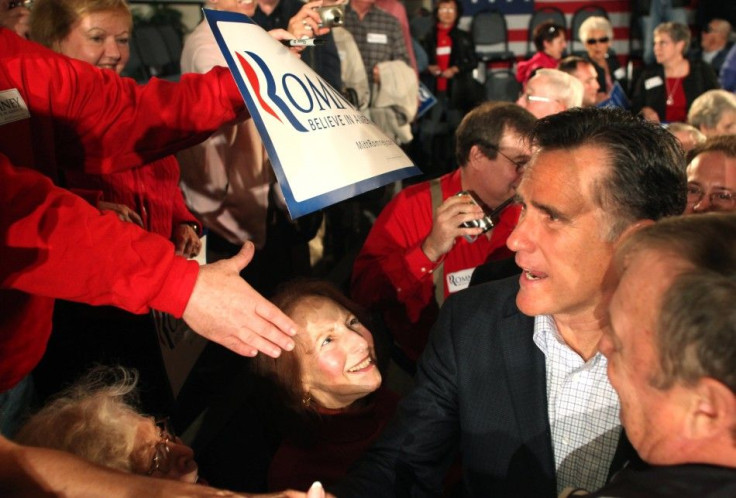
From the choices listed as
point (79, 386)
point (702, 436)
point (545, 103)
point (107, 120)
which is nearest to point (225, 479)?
point (79, 386)

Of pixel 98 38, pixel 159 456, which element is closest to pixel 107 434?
pixel 159 456

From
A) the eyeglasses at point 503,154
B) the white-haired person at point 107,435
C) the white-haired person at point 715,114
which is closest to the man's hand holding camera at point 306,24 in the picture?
the eyeglasses at point 503,154

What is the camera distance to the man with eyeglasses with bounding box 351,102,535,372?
9.11ft

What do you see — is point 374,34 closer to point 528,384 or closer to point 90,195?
point 90,195

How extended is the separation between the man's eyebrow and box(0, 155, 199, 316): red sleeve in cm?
84

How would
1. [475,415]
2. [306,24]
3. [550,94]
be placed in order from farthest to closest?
[550,94]
[306,24]
[475,415]

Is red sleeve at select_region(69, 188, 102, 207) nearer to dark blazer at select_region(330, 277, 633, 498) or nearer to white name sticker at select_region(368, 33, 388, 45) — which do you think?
dark blazer at select_region(330, 277, 633, 498)

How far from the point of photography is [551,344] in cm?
175

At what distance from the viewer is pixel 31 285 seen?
1493mm

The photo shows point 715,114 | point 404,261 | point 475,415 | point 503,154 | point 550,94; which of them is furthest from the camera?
point 715,114

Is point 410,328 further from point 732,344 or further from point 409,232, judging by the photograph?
point 732,344

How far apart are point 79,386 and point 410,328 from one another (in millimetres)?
1434

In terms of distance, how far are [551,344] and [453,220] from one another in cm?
86

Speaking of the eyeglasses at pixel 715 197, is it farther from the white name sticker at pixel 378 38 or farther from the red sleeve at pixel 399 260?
the white name sticker at pixel 378 38
